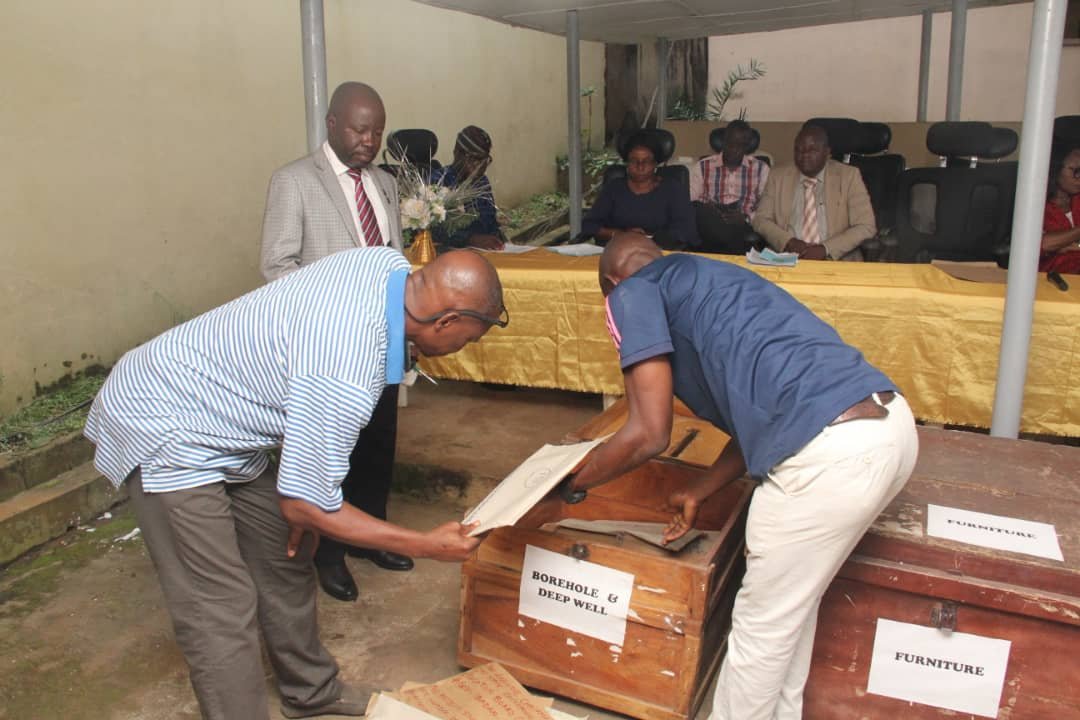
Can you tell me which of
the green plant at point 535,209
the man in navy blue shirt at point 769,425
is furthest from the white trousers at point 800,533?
the green plant at point 535,209

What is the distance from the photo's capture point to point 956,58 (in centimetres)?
609

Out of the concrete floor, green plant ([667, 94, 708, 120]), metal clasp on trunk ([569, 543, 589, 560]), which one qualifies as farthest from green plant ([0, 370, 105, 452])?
green plant ([667, 94, 708, 120])

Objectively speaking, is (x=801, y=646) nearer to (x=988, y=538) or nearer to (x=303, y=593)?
(x=988, y=538)

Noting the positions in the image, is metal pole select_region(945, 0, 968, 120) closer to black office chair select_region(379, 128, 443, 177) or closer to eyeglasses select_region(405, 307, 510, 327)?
black office chair select_region(379, 128, 443, 177)

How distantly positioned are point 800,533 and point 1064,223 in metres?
3.09

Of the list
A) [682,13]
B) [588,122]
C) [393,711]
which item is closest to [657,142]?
[682,13]

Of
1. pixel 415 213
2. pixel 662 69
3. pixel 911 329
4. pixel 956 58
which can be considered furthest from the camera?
pixel 662 69

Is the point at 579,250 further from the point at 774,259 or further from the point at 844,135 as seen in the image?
the point at 844,135

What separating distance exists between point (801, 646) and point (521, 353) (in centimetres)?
222

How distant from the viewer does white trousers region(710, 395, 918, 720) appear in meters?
1.85

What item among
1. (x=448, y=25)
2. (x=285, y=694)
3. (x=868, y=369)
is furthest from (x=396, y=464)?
(x=448, y=25)

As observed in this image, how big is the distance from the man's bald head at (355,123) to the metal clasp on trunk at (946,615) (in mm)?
2149

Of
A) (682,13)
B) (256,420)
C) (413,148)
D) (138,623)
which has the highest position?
(682,13)

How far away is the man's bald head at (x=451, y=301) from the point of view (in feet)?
5.83
